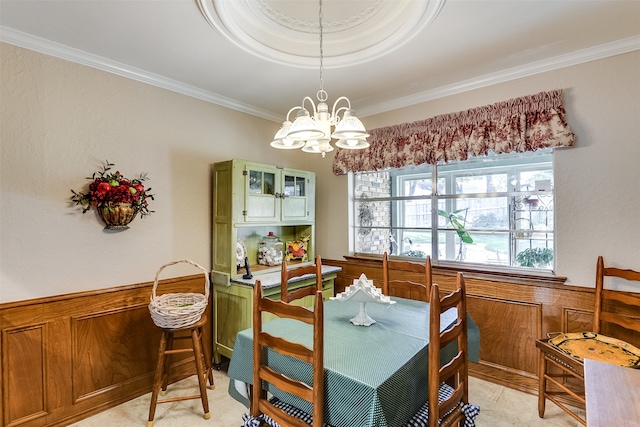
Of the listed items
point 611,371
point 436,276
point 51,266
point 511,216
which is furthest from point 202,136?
point 611,371

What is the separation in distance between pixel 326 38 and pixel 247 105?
1.26 metres

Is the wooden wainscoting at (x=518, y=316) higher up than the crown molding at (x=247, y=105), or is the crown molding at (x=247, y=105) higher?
the crown molding at (x=247, y=105)

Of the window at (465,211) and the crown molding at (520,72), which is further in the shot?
the window at (465,211)

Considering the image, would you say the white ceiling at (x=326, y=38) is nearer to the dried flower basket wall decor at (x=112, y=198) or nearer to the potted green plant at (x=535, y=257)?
the dried flower basket wall decor at (x=112, y=198)

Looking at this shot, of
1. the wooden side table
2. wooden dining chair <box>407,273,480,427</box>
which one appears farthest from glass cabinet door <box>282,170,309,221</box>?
the wooden side table

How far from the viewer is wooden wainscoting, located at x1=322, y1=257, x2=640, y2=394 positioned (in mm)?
2309

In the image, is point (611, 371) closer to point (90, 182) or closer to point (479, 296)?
point (479, 296)

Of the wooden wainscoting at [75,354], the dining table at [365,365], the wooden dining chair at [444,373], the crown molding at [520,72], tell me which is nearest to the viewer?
A: the dining table at [365,365]

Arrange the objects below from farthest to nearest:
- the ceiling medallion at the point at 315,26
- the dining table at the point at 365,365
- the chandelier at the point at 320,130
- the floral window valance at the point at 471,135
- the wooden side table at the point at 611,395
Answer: the floral window valance at the point at 471,135, the ceiling medallion at the point at 315,26, the chandelier at the point at 320,130, the dining table at the point at 365,365, the wooden side table at the point at 611,395

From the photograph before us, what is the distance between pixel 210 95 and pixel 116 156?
98 cm

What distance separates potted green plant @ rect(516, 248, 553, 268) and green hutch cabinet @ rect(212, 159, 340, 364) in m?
1.63

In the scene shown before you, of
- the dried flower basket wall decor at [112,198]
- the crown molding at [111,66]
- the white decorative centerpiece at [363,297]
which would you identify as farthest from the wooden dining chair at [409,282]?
the crown molding at [111,66]

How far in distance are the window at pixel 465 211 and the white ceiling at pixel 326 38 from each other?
0.75m

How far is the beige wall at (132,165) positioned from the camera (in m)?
1.99
